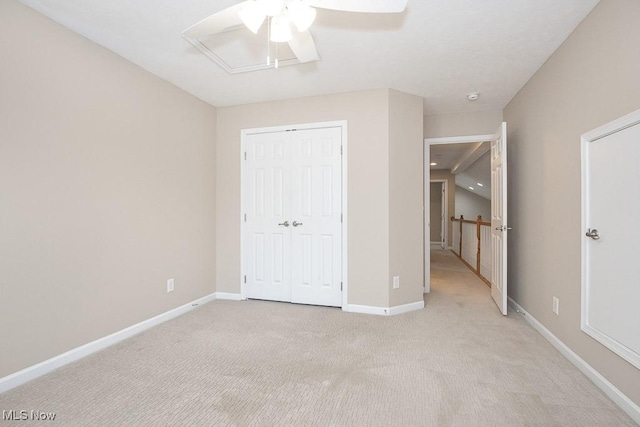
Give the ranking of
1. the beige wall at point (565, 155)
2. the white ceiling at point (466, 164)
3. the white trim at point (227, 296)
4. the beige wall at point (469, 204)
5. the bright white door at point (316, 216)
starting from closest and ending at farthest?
the beige wall at point (565, 155) → the bright white door at point (316, 216) → the white trim at point (227, 296) → the white ceiling at point (466, 164) → the beige wall at point (469, 204)

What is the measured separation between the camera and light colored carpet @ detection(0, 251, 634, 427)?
1619mm

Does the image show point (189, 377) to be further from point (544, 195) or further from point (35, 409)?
point (544, 195)

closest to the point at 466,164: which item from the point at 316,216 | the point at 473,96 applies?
the point at 473,96

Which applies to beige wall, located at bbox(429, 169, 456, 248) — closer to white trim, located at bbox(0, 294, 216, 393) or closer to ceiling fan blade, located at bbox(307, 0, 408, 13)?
white trim, located at bbox(0, 294, 216, 393)

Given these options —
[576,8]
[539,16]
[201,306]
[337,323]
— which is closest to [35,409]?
[201,306]

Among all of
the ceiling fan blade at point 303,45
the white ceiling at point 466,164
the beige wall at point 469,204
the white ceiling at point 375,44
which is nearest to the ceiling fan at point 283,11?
the ceiling fan blade at point 303,45

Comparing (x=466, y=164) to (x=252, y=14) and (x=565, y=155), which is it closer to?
(x=565, y=155)

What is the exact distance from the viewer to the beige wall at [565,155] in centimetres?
172

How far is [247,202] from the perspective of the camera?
3736 millimetres

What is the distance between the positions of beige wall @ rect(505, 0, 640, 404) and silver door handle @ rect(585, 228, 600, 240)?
13cm

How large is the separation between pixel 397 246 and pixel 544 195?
4.62 ft

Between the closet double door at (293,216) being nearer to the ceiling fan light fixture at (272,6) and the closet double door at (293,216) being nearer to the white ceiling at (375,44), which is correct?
the white ceiling at (375,44)

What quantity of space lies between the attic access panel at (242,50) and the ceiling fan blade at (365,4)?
93cm

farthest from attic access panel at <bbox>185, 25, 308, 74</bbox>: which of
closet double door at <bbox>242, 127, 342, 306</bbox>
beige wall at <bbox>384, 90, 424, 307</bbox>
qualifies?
beige wall at <bbox>384, 90, 424, 307</bbox>
